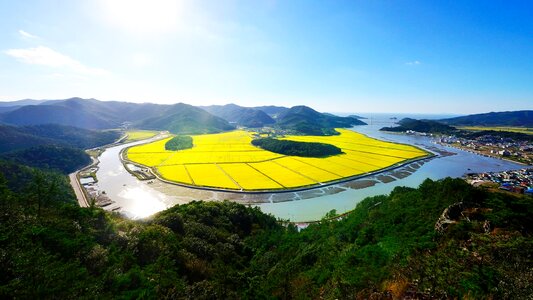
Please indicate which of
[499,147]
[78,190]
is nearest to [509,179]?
[499,147]

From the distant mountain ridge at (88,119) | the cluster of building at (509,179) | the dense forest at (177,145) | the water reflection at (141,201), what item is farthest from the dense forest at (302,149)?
the distant mountain ridge at (88,119)

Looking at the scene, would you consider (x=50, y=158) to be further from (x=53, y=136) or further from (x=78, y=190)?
(x=53, y=136)

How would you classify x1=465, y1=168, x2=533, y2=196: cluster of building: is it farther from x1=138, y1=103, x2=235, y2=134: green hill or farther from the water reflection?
x1=138, y1=103, x2=235, y2=134: green hill

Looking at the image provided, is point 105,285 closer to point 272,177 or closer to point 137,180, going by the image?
point 272,177

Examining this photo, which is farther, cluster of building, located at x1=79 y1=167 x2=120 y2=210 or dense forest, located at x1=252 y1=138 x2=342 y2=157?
dense forest, located at x1=252 y1=138 x2=342 y2=157

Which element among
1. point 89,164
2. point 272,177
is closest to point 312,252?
point 272,177

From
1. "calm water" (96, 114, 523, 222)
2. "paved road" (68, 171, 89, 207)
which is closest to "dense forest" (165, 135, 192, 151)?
"calm water" (96, 114, 523, 222)
